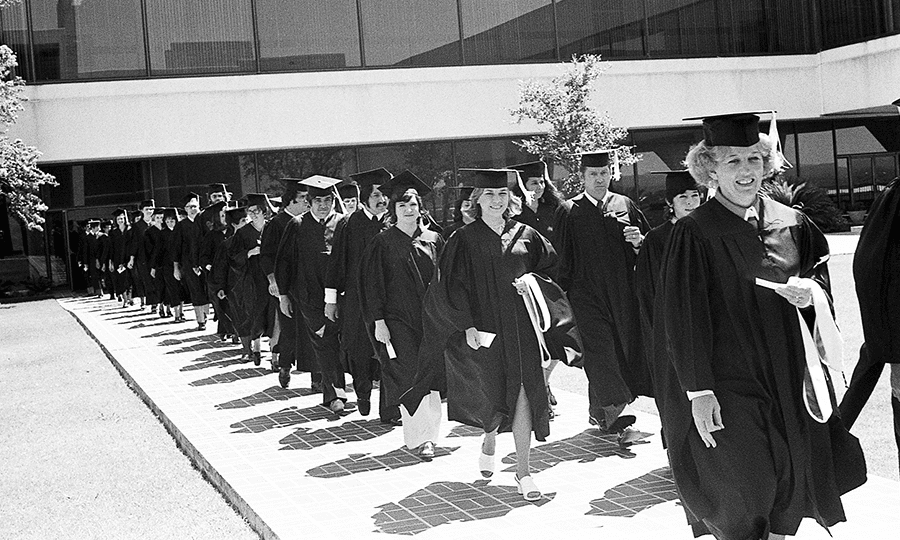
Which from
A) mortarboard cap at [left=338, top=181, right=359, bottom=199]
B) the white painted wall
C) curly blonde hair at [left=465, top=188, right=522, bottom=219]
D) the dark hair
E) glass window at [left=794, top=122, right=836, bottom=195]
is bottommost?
curly blonde hair at [left=465, top=188, right=522, bottom=219]

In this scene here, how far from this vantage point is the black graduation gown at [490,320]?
22.8 feet

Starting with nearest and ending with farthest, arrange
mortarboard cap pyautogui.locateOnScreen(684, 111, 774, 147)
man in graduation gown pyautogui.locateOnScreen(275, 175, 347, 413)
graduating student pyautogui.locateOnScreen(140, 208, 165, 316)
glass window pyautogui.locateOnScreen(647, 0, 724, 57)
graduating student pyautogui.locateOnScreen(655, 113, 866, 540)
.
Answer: graduating student pyautogui.locateOnScreen(655, 113, 866, 540), mortarboard cap pyautogui.locateOnScreen(684, 111, 774, 147), man in graduation gown pyautogui.locateOnScreen(275, 175, 347, 413), graduating student pyautogui.locateOnScreen(140, 208, 165, 316), glass window pyautogui.locateOnScreen(647, 0, 724, 57)

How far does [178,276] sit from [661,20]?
19.5m

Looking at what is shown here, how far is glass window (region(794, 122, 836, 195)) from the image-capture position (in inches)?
1453

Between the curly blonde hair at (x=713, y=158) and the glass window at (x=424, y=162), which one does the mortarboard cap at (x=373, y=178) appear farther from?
the glass window at (x=424, y=162)

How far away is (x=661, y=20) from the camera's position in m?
33.7

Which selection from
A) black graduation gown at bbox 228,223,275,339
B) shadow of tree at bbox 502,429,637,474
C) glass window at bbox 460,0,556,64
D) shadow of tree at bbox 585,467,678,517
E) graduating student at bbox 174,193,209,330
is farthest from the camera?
glass window at bbox 460,0,556,64

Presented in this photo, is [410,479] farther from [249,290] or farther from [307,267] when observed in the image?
[249,290]

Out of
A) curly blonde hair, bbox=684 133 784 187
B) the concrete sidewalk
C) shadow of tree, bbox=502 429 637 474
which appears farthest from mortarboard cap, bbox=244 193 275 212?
curly blonde hair, bbox=684 133 784 187

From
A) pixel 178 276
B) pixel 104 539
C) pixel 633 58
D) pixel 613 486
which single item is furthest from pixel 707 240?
pixel 633 58

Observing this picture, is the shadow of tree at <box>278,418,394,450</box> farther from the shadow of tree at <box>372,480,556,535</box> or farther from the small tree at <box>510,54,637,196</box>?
the small tree at <box>510,54,637,196</box>

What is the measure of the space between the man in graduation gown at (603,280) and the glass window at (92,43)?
23.3 metres

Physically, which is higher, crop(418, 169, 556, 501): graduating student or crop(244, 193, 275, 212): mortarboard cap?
crop(244, 193, 275, 212): mortarboard cap

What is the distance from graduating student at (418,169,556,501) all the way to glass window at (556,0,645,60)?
26.2 metres
